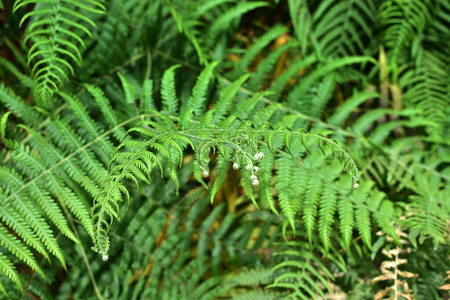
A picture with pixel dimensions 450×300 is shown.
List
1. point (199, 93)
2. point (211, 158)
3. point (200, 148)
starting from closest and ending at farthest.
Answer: point (200, 148)
point (211, 158)
point (199, 93)

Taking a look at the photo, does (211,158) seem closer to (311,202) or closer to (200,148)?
(200,148)

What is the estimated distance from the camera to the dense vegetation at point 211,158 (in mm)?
1512

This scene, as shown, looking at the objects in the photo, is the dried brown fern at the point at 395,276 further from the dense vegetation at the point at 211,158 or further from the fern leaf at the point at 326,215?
the fern leaf at the point at 326,215

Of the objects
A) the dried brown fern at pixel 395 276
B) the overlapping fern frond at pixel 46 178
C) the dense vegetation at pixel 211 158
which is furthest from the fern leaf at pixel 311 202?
the overlapping fern frond at pixel 46 178

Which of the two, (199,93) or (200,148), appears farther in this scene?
(199,93)

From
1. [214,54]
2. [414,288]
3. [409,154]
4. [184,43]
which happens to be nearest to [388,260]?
[414,288]

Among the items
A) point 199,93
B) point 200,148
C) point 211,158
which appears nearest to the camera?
point 200,148

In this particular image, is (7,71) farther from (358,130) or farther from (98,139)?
(358,130)

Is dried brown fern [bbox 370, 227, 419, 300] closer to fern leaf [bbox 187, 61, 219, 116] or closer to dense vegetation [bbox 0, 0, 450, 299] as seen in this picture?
dense vegetation [bbox 0, 0, 450, 299]

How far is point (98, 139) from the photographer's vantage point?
5.31ft

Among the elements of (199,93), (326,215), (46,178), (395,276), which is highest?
(199,93)

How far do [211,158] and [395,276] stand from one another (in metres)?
0.94

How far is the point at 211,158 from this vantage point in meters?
1.52

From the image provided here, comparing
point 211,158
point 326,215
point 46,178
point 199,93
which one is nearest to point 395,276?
point 326,215
